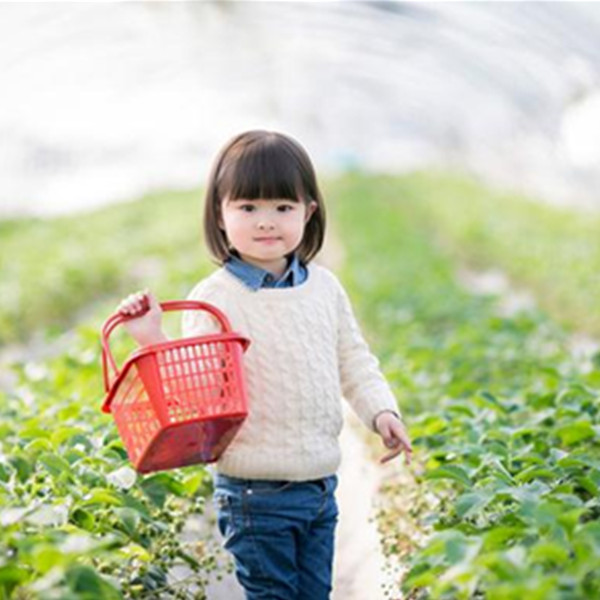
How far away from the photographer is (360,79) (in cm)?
2245

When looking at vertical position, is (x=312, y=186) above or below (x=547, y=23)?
below

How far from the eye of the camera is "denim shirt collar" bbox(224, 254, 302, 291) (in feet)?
9.53

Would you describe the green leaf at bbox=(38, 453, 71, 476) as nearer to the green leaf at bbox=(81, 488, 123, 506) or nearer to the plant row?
the green leaf at bbox=(81, 488, 123, 506)

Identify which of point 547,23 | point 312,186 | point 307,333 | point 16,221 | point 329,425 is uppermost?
point 547,23

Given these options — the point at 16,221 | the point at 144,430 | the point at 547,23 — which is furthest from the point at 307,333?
the point at 16,221

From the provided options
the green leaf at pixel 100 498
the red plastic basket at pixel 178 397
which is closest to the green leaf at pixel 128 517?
the green leaf at pixel 100 498

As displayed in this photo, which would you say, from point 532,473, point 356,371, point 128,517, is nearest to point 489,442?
point 532,473

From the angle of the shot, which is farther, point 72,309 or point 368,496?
point 72,309

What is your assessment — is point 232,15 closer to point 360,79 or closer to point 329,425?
point 360,79

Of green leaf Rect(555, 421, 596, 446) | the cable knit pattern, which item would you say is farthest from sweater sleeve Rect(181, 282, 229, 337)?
green leaf Rect(555, 421, 596, 446)

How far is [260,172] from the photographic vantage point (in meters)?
2.82

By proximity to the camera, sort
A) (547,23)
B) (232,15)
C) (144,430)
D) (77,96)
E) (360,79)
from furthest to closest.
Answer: (360,79), (77,96), (232,15), (547,23), (144,430)

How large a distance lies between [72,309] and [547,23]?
5.95 meters

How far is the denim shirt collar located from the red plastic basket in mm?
313
